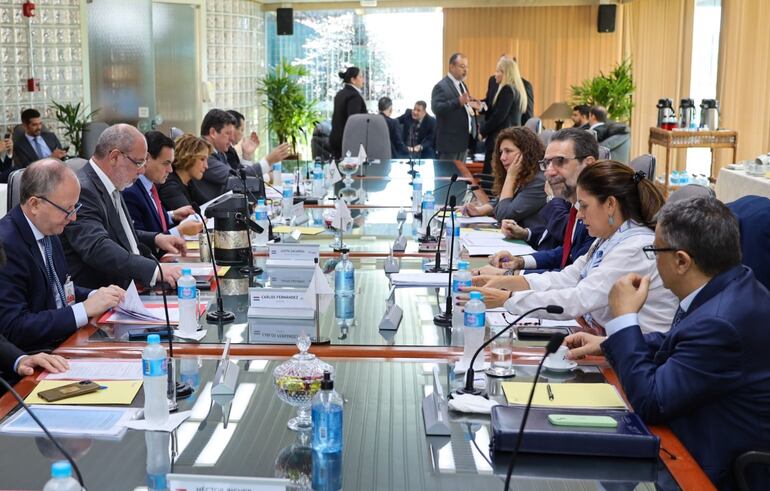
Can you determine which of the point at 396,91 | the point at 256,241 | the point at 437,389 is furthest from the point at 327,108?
the point at 437,389

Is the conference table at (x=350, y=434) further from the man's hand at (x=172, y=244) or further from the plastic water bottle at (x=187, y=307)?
the man's hand at (x=172, y=244)

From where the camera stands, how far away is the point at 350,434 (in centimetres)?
190

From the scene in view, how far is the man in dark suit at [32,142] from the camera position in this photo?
26.2ft

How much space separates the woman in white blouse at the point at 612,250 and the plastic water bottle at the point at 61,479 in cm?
164

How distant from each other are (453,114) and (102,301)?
635 centimetres

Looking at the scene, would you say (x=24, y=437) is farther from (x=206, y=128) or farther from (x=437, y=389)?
(x=206, y=128)

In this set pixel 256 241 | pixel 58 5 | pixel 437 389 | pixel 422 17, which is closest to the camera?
pixel 437 389

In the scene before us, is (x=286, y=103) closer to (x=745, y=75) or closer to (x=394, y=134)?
(x=394, y=134)

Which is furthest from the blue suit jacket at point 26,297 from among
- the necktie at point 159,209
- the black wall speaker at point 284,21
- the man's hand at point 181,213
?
the black wall speaker at point 284,21

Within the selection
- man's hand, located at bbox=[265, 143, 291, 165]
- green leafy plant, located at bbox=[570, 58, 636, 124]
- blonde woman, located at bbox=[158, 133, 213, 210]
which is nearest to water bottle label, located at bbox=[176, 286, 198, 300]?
blonde woman, located at bbox=[158, 133, 213, 210]

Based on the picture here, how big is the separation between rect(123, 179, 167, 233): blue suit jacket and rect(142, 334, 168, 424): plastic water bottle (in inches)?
99.9

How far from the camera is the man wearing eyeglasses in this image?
2.72 meters

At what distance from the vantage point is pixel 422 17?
14.3 metres

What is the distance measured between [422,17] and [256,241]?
10810 mm
